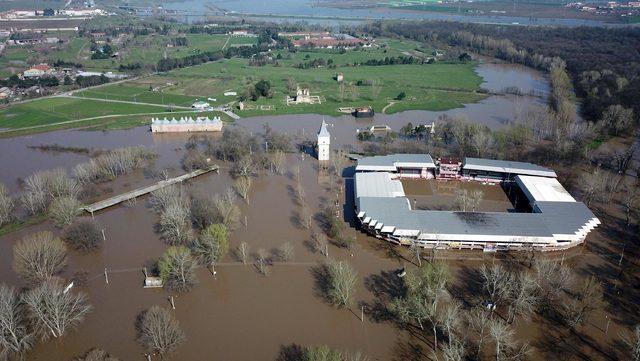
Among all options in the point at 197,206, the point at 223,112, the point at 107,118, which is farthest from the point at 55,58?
the point at 197,206

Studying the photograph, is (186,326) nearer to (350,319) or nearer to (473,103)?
(350,319)

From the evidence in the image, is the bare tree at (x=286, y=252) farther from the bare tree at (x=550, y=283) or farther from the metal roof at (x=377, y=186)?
the bare tree at (x=550, y=283)

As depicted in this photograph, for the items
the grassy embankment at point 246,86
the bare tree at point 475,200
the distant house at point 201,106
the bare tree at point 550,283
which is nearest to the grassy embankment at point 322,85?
the grassy embankment at point 246,86

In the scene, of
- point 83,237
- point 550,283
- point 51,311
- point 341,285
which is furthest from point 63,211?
point 550,283

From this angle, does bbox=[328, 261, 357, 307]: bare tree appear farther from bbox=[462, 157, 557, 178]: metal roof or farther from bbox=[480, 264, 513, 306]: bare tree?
bbox=[462, 157, 557, 178]: metal roof

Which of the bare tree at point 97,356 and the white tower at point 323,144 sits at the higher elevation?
the white tower at point 323,144

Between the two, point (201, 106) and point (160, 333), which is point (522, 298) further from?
point (201, 106)
